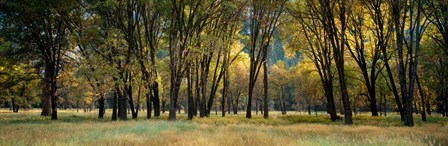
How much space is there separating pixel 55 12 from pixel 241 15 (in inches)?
643

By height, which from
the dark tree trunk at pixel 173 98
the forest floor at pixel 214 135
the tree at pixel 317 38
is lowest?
the forest floor at pixel 214 135

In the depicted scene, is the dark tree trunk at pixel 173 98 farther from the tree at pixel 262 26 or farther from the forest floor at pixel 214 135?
the tree at pixel 262 26

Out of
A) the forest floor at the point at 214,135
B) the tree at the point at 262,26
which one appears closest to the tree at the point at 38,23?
the forest floor at the point at 214,135

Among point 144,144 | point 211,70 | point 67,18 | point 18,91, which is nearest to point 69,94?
point 18,91

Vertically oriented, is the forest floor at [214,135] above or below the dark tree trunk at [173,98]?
below

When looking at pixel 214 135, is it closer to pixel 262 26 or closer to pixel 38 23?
pixel 38 23

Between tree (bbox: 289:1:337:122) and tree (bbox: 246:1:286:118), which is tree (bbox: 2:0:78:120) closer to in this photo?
tree (bbox: 246:1:286:118)

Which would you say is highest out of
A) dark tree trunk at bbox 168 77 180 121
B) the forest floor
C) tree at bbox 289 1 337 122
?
tree at bbox 289 1 337 122

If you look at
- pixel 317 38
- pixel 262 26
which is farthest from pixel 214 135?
pixel 262 26

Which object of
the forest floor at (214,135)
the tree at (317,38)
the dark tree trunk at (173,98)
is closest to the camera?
→ the forest floor at (214,135)

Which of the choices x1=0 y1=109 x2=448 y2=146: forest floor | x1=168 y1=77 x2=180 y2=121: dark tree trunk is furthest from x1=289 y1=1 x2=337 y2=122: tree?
x1=0 y1=109 x2=448 y2=146: forest floor

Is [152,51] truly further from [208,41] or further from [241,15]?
[241,15]

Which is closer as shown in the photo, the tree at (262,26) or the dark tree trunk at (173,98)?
the dark tree trunk at (173,98)

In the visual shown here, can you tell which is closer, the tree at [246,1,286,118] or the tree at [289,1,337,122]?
the tree at [289,1,337,122]
